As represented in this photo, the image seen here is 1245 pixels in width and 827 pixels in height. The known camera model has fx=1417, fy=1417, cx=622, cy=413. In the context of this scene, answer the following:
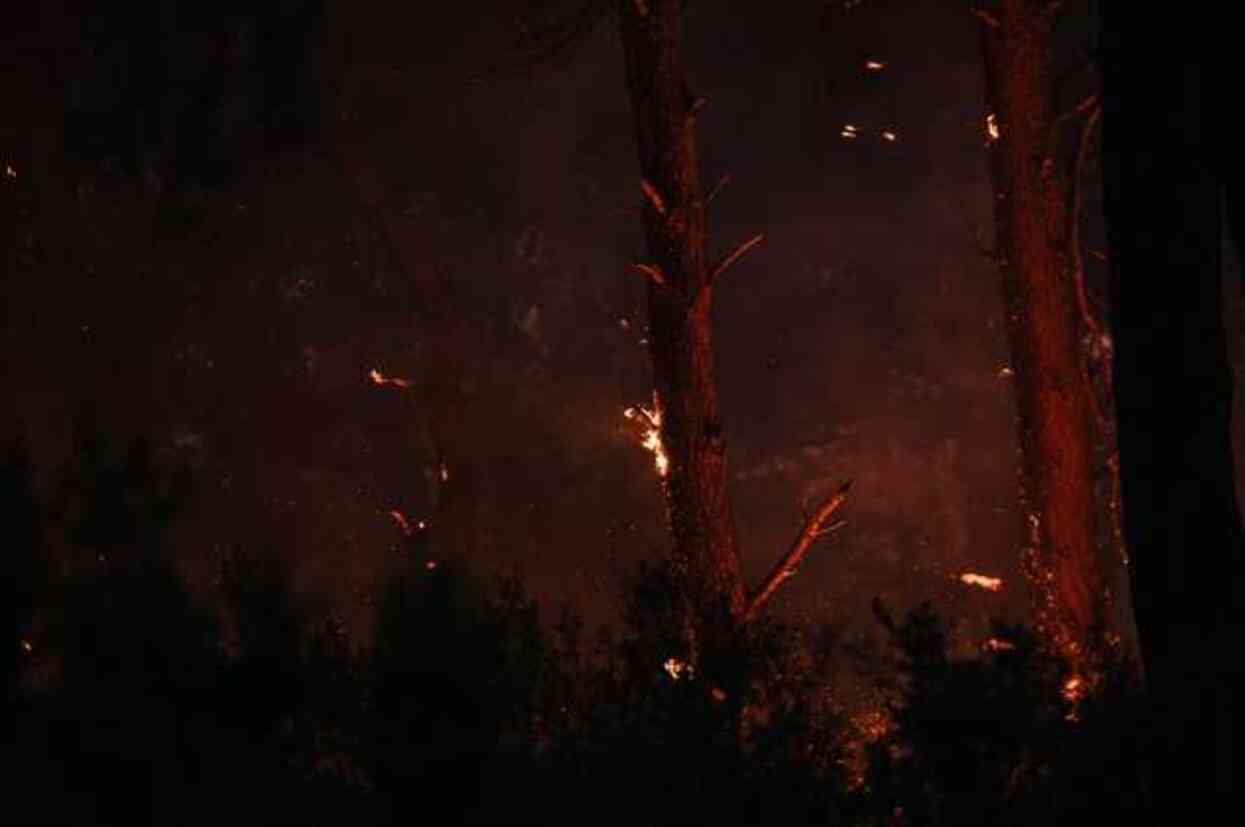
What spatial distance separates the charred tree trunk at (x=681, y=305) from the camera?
295 inches

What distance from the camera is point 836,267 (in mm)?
11859

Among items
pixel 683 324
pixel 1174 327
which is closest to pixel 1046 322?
pixel 683 324

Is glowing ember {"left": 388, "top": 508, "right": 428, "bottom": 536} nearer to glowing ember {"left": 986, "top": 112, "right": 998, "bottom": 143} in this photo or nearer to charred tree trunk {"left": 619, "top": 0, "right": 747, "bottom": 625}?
charred tree trunk {"left": 619, "top": 0, "right": 747, "bottom": 625}

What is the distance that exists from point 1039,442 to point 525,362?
16.7ft

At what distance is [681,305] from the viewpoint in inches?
295

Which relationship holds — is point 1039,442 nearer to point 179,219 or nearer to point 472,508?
point 472,508

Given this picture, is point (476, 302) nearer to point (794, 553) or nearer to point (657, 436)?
point (657, 436)

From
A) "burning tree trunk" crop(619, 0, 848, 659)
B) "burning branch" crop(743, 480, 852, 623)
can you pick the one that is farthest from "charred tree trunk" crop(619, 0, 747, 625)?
"burning branch" crop(743, 480, 852, 623)

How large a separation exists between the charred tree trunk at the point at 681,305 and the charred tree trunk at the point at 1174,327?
2854mm

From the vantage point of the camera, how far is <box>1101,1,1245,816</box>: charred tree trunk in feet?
15.5

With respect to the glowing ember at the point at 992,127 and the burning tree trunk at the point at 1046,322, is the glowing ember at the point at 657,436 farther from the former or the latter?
the glowing ember at the point at 992,127

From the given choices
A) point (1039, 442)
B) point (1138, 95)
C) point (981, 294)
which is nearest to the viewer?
point (1138, 95)

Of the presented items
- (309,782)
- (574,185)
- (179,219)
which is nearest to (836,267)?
(574,185)

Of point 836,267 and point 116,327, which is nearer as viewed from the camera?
point 836,267
